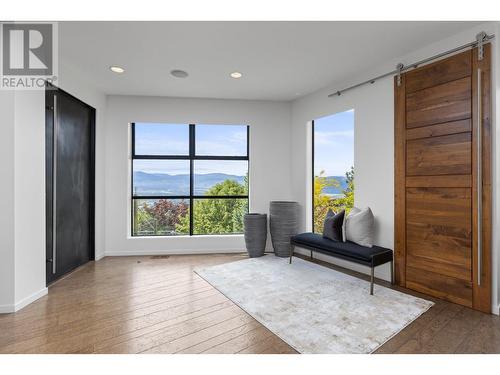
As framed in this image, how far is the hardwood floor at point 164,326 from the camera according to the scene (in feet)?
6.42

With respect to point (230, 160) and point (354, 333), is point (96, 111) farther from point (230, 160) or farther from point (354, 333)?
point (354, 333)

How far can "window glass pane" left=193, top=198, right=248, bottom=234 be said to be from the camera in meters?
4.91

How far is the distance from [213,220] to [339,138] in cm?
257

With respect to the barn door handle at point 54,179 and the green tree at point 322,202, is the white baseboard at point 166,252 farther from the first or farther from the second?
the green tree at point 322,202

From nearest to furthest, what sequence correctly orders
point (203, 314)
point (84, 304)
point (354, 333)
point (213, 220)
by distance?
point (354, 333), point (203, 314), point (84, 304), point (213, 220)

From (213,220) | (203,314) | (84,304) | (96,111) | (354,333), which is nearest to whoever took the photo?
(354,333)

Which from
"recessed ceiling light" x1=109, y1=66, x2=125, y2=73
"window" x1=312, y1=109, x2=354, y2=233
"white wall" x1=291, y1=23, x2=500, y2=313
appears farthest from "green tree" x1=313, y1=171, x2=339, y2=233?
"recessed ceiling light" x1=109, y1=66, x2=125, y2=73

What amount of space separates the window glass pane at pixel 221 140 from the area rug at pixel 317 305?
2.09 metres

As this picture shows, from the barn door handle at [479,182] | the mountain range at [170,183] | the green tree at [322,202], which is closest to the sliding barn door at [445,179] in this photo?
the barn door handle at [479,182]

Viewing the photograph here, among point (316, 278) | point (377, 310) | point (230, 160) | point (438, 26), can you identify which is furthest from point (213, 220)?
point (438, 26)

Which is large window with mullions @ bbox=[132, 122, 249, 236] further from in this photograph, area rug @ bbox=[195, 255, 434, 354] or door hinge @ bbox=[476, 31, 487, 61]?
door hinge @ bbox=[476, 31, 487, 61]

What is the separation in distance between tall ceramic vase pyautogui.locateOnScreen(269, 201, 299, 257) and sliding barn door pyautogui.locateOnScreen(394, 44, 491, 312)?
1611 mm

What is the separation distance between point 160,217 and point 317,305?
3171mm

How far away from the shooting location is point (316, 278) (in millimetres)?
3408
